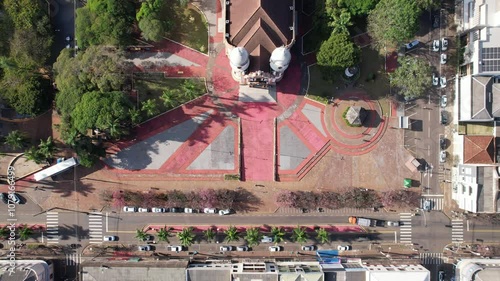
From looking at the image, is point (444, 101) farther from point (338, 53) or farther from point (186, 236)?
point (186, 236)

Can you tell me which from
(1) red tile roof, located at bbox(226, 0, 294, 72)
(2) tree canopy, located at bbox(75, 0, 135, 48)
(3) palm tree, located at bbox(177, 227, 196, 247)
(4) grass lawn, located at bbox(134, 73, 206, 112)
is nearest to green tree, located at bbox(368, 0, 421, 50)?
(1) red tile roof, located at bbox(226, 0, 294, 72)

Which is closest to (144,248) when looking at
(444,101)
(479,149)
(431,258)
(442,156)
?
(431,258)

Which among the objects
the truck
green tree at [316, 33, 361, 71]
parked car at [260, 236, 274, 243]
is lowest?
parked car at [260, 236, 274, 243]

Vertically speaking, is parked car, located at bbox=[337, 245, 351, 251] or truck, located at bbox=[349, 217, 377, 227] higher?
truck, located at bbox=[349, 217, 377, 227]

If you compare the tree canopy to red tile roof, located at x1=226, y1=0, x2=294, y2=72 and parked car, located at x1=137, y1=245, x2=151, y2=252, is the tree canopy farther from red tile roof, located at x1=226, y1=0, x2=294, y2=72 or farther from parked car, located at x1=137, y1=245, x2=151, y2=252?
parked car, located at x1=137, y1=245, x2=151, y2=252

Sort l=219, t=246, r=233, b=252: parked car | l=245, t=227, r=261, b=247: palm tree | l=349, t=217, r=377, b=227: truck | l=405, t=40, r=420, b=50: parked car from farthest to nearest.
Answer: l=219, t=246, r=233, b=252: parked car
l=405, t=40, r=420, b=50: parked car
l=349, t=217, r=377, b=227: truck
l=245, t=227, r=261, b=247: palm tree

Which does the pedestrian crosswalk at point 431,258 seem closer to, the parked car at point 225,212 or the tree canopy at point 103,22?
the parked car at point 225,212

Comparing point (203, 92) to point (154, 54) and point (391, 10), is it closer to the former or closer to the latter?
point (154, 54)
